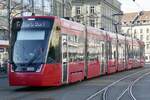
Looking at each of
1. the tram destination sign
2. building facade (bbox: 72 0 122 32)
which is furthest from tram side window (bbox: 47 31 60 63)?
building facade (bbox: 72 0 122 32)

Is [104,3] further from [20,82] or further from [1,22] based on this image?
[20,82]

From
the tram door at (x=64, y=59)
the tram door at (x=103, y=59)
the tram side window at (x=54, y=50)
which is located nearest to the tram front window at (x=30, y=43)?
the tram side window at (x=54, y=50)

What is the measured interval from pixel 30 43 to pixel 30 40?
0.15 meters

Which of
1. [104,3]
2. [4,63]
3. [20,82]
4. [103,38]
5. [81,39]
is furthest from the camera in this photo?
[104,3]

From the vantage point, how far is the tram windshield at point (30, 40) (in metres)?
24.5

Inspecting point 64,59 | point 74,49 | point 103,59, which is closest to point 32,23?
point 64,59

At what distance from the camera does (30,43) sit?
2456 centimetres

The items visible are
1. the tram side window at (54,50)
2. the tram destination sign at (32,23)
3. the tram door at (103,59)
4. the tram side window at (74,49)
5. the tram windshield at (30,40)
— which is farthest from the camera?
the tram door at (103,59)

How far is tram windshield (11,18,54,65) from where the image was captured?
24469 millimetres

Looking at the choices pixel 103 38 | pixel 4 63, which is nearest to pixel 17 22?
pixel 103 38

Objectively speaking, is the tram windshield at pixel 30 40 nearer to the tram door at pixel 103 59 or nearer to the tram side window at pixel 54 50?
the tram side window at pixel 54 50

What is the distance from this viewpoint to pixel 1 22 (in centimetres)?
6119

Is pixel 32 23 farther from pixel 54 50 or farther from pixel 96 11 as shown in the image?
pixel 96 11

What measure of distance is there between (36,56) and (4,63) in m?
30.5
